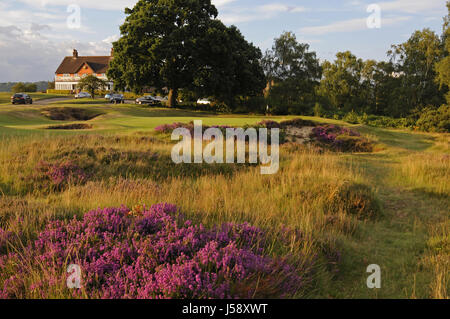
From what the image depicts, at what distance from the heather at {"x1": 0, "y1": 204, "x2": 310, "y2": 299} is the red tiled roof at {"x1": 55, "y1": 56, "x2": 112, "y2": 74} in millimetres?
110126

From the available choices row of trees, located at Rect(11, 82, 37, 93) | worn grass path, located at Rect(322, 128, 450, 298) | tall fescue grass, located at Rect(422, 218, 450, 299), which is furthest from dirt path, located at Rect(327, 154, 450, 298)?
row of trees, located at Rect(11, 82, 37, 93)

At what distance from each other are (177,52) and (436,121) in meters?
27.1

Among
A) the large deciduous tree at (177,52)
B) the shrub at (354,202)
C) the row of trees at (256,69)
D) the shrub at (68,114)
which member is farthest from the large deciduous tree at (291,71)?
the shrub at (354,202)

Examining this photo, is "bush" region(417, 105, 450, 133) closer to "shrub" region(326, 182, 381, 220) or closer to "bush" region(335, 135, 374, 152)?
"bush" region(335, 135, 374, 152)

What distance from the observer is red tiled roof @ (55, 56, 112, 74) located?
354ft

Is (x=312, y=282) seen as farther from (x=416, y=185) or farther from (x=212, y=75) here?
(x=212, y=75)

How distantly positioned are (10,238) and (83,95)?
69.4 metres

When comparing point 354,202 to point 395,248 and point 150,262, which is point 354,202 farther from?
point 150,262

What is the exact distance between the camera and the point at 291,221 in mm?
6738

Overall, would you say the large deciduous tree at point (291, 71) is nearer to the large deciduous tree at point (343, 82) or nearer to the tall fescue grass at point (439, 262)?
the large deciduous tree at point (343, 82)

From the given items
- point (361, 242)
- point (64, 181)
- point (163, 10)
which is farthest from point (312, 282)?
point (163, 10)

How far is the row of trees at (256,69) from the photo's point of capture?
136 feet

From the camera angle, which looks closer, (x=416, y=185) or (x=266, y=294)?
(x=266, y=294)

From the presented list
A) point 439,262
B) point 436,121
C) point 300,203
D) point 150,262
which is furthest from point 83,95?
point 439,262
